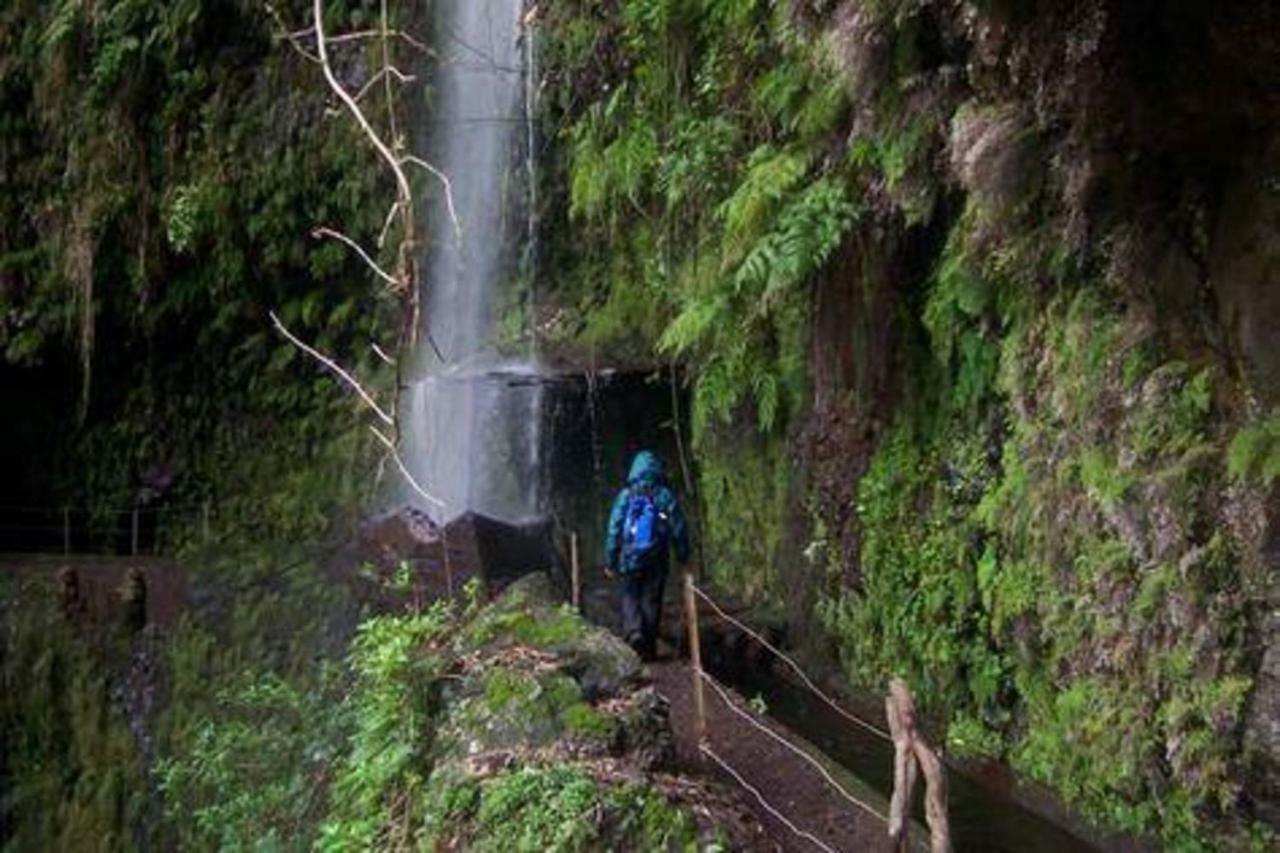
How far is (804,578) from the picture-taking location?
1175cm

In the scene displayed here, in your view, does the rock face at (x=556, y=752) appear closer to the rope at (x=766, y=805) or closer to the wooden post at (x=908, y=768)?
the rope at (x=766, y=805)

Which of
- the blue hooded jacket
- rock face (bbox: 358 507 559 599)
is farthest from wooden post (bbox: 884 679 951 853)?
rock face (bbox: 358 507 559 599)

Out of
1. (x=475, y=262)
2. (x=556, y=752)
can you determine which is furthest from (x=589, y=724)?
(x=475, y=262)

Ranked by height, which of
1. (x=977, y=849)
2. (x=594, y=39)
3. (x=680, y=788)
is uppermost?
(x=594, y=39)

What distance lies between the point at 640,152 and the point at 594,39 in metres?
2.00

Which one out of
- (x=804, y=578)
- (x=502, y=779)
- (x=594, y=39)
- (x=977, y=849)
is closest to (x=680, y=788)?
(x=502, y=779)

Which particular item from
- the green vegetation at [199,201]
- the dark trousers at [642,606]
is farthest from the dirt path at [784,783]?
the green vegetation at [199,201]

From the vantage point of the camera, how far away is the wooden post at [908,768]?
466 cm

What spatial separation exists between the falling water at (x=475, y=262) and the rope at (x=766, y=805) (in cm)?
731

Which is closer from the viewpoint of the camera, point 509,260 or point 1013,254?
point 1013,254

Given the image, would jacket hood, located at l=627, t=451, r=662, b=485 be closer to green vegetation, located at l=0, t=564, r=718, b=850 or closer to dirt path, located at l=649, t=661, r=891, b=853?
green vegetation, located at l=0, t=564, r=718, b=850

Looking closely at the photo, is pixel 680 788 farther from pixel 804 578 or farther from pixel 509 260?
pixel 509 260

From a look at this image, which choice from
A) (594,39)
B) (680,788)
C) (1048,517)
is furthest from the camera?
(594,39)

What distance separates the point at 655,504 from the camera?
983cm
